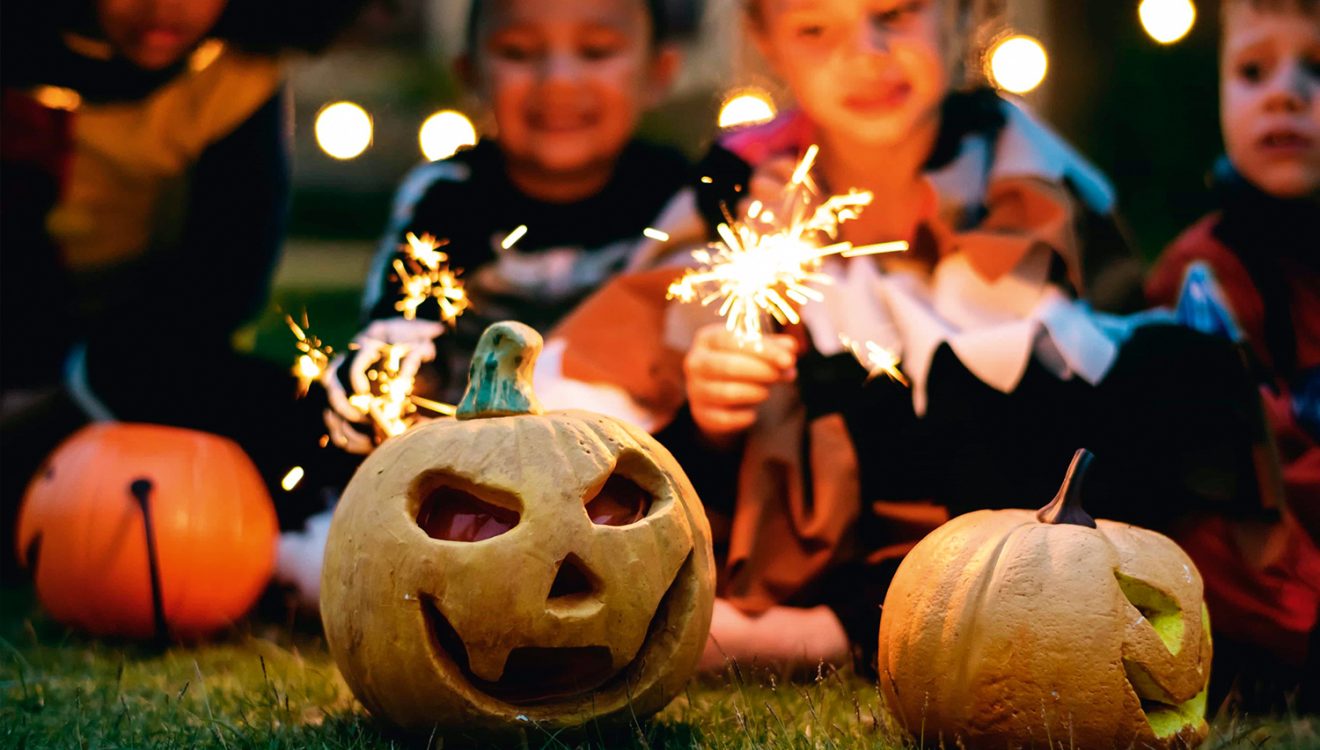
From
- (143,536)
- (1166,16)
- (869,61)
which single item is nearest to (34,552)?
(143,536)

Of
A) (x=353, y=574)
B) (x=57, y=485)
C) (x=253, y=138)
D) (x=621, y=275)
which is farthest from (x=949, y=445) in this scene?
(x=253, y=138)

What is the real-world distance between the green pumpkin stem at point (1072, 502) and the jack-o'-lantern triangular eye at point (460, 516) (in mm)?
805

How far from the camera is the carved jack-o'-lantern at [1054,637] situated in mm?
1985

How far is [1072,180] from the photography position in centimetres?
305

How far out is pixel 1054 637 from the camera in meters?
1.98

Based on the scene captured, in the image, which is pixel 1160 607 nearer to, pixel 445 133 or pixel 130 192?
pixel 445 133

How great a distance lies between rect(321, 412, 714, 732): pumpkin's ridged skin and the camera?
2.03 meters

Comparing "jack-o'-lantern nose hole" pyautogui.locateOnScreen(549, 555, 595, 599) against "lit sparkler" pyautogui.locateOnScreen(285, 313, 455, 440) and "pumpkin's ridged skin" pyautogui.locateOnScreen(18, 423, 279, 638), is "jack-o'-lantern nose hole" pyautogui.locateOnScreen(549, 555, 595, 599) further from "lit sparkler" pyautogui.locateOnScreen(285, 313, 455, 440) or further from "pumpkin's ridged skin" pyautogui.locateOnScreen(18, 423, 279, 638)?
"pumpkin's ridged skin" pyautogui.locateOnScreen(18, 423, 279, 638)

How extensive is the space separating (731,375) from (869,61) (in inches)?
29.8

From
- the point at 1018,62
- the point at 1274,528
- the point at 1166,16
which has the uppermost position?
the point at 1166,16

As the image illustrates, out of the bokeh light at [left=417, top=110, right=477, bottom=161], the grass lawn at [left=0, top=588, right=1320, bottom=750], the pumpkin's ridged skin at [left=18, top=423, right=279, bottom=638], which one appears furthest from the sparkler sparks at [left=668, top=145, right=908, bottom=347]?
the bokeh light at [left=417, top=110, right=477, bottom=161]

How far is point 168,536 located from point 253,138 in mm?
1329

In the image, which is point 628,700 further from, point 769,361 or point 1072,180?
point 1072,180

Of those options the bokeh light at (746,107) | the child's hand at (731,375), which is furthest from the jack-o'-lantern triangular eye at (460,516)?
the bokeh light at (746,107)
